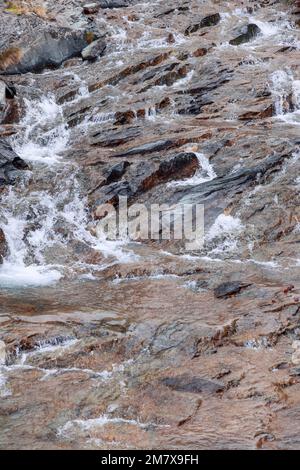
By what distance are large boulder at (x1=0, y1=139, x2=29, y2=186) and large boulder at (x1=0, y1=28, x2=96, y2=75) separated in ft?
22.1

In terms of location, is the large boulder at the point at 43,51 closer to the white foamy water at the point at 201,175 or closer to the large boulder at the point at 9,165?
the large boulder at the point at 9,165

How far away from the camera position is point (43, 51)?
2269 centimetres

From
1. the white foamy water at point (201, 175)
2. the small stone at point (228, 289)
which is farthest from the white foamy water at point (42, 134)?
the small stone at point (228, 289)

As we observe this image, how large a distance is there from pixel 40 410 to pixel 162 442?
5.86 feet

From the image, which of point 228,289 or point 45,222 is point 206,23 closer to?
point 45,222

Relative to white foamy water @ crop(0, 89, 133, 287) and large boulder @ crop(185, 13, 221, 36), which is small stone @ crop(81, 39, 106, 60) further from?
white foamy water @ crop(0, 89, 133, 287)

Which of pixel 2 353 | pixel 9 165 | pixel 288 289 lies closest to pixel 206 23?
pixel 9 165

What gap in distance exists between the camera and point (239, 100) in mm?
18219

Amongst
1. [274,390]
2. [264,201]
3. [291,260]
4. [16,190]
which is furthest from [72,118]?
[274,390]

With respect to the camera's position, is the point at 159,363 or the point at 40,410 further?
the point at 159,363

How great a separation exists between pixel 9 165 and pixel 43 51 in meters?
8.69

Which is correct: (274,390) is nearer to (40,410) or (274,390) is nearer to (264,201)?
(40,410)

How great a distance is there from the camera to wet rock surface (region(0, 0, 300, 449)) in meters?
7.58
